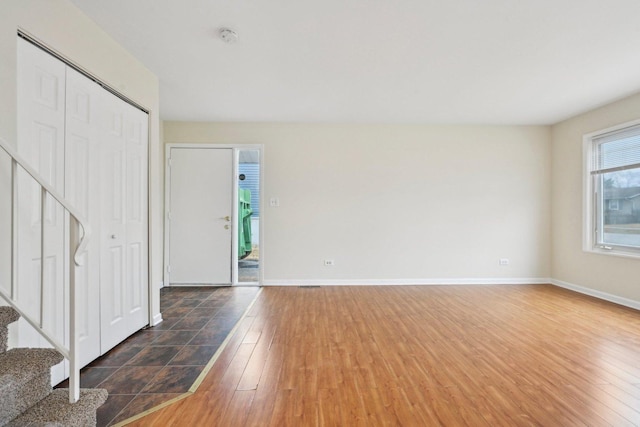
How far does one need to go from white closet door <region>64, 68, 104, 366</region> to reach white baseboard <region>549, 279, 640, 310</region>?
566 cm

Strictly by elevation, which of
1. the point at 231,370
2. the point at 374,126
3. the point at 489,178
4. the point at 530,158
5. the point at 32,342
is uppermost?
the point at 374,126

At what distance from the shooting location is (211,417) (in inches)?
62.3

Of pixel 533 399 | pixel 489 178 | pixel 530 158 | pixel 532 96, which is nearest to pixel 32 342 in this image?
pixel 533 399

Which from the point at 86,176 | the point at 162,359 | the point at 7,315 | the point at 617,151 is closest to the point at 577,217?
the point at 617,151

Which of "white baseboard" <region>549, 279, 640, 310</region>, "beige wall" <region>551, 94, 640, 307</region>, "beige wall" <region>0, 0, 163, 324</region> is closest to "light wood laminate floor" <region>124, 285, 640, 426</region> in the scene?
"white baseboard" <region>549, 279, 640, 310</region>

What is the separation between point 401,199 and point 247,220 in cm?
337

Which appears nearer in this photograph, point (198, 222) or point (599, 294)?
point (599, 294)

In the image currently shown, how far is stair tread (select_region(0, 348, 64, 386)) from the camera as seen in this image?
49.0 inches

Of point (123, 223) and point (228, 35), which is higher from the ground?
point (228, 35)

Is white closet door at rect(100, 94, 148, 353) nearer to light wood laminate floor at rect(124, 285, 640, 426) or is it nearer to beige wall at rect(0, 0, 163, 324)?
beige wall at rect(0, 0, 163, 324)

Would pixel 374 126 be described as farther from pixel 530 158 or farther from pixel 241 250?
pixel 241 250

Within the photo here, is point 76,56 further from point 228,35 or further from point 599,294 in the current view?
point 599,294

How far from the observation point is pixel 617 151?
12.1 ft

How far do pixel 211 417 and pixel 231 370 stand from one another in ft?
1.59
